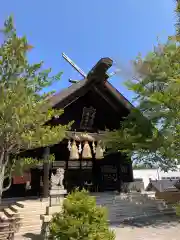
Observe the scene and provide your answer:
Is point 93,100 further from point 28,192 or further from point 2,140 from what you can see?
point 2,140

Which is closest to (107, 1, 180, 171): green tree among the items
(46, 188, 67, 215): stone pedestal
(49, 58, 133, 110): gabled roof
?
(49, 58, 133, 110): gabled roof

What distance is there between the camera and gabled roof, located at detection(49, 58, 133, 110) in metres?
12.0

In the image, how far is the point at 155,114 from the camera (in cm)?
1154

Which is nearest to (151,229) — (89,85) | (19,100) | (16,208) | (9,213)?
(16,208)

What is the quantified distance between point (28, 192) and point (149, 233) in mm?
8320

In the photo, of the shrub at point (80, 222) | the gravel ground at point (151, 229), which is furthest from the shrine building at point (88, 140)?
the shrub at point (80, 222)

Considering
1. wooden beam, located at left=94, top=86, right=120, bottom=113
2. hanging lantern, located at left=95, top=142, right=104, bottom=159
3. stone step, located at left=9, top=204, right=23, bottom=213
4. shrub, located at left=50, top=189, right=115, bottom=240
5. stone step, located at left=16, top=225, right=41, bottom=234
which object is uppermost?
wooden beam, located at left=94, top=86, right=120, bottom=113

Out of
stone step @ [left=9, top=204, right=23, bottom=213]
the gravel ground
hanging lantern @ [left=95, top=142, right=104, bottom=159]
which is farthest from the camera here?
hanging lantern @ [left=95, top=142, right=104, bottom=159]

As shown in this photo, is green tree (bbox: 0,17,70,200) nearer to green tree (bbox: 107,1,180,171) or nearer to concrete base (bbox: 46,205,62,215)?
concrete base (bbox: 46,205,62,215)

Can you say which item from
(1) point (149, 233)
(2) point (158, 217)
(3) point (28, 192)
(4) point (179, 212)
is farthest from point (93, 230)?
Answer: (3) point (28, 192)

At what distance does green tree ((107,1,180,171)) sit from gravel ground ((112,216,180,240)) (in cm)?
251

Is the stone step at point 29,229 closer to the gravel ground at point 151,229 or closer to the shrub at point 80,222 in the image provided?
the gravel ground at point 151,229

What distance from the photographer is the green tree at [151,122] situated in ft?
34.1

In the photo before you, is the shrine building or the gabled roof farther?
the shrine building
